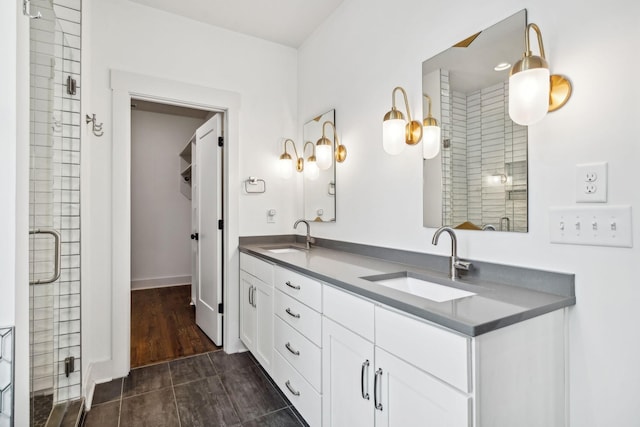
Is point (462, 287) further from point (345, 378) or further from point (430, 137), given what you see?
point (430, 137)

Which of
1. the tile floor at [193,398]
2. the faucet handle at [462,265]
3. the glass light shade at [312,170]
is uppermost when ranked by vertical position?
the glass light shade at [312,170]

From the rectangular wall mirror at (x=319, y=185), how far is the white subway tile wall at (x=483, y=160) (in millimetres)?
1028

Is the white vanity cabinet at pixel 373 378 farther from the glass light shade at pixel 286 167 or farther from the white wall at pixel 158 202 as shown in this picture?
the white wall at pixel 158 202

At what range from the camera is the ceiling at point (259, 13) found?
2375mm

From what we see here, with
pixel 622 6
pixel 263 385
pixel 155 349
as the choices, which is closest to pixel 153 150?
pixel 155 349

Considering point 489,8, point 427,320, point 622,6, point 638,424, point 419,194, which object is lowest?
point 638,424

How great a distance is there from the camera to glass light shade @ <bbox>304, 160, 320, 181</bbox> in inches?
104

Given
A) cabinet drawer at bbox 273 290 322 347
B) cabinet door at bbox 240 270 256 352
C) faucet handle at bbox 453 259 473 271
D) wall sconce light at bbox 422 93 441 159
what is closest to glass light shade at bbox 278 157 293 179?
cabinet door at bbox 240 270 256 352

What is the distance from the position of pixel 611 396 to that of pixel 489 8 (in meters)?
1.50

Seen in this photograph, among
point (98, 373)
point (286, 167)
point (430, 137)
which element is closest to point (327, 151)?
point (286, 167)

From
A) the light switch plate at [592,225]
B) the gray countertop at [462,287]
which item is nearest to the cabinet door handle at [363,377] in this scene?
the gray countertop at [462,287]

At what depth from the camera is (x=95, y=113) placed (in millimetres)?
2211

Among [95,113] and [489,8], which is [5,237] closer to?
[95,113]

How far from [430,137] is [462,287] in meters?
0.74
